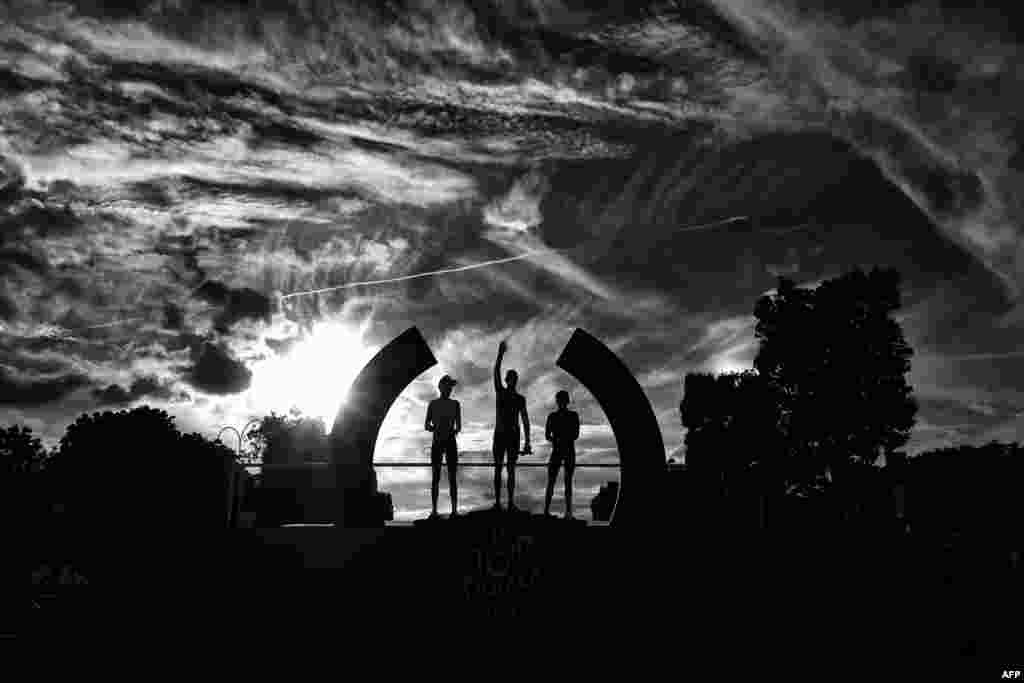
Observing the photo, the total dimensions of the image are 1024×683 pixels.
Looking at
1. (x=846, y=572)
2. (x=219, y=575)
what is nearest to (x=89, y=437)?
(x=219, y=575)

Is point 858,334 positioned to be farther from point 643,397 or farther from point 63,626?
point 63,626

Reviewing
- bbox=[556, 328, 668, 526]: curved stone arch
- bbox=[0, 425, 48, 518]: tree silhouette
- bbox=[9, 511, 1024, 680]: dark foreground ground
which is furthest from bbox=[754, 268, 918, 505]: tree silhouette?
bbox=[0, 425, 48, 518]: tree silhouette

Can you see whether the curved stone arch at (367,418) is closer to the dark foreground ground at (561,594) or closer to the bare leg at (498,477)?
the dark foreground ground at (561,594)

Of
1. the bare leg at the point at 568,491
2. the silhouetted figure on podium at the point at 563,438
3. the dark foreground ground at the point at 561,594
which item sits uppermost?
the silhouetted figure on podium at the point at 563,438

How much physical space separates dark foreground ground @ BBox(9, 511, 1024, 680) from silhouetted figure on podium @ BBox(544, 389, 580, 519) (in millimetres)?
733

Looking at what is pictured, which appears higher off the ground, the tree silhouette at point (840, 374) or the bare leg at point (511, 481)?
the tree silhouette at point (840, 374)

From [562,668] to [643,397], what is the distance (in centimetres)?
475

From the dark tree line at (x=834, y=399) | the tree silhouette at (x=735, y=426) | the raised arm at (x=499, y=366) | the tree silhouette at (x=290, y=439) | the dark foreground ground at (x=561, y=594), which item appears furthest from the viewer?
the tree silhouette at (x=290, y=439)

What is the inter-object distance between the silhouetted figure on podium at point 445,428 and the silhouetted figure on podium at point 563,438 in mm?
1495

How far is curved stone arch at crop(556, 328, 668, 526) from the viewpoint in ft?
42.9

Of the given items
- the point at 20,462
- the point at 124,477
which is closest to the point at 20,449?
the point at 20,462

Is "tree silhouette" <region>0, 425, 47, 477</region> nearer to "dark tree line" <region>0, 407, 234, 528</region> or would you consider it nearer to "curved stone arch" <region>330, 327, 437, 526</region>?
"dark tree line" <region>0, 407, 234, 528</region>

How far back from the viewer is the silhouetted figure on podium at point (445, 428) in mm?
12906


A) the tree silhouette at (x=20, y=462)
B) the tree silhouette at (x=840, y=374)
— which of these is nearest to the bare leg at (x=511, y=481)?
the tree silhouette at (x=840, y=374)
